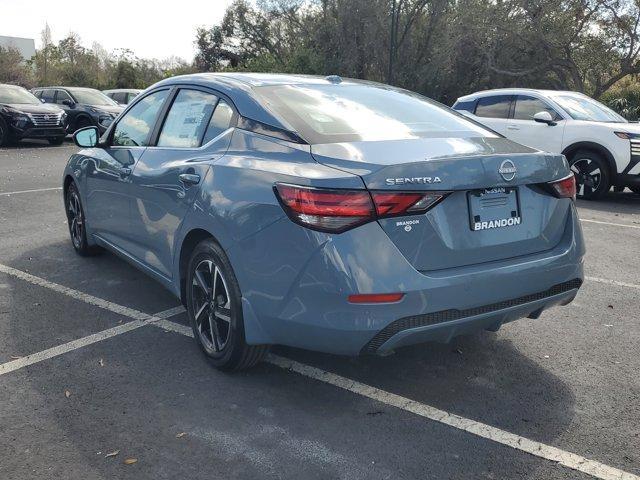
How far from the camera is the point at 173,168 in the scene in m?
3.74

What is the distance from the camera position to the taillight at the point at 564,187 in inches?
127

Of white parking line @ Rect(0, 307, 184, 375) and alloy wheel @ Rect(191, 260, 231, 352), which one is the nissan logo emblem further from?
white parking line @ Rect(0, 307, 184, 375)

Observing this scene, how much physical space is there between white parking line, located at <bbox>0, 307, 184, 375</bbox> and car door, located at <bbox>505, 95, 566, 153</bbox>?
7870 mm

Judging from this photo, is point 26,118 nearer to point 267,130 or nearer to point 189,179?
point 189,179

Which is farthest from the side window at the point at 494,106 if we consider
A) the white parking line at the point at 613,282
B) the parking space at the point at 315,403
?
the parking space at the point at 315,403

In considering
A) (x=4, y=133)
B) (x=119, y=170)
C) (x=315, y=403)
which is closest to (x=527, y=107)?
(x=119, y=170)

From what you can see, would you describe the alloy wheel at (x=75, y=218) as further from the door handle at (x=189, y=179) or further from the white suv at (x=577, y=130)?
the white suv at (x=577, y=130)

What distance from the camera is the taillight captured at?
3.22 metres

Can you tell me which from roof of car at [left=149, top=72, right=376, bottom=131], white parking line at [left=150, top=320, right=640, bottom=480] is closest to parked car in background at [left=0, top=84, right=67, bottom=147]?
roof of car at [left=149, top=72, right=376, bottom=131]

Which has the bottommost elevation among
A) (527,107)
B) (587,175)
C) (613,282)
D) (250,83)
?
(613,282)

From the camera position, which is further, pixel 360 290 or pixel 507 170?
pixel 507 170

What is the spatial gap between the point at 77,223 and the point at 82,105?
48.0 feet

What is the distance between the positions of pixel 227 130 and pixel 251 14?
2063 inches

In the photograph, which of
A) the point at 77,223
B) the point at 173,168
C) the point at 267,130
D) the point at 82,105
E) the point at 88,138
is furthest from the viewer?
the point at 82,105
